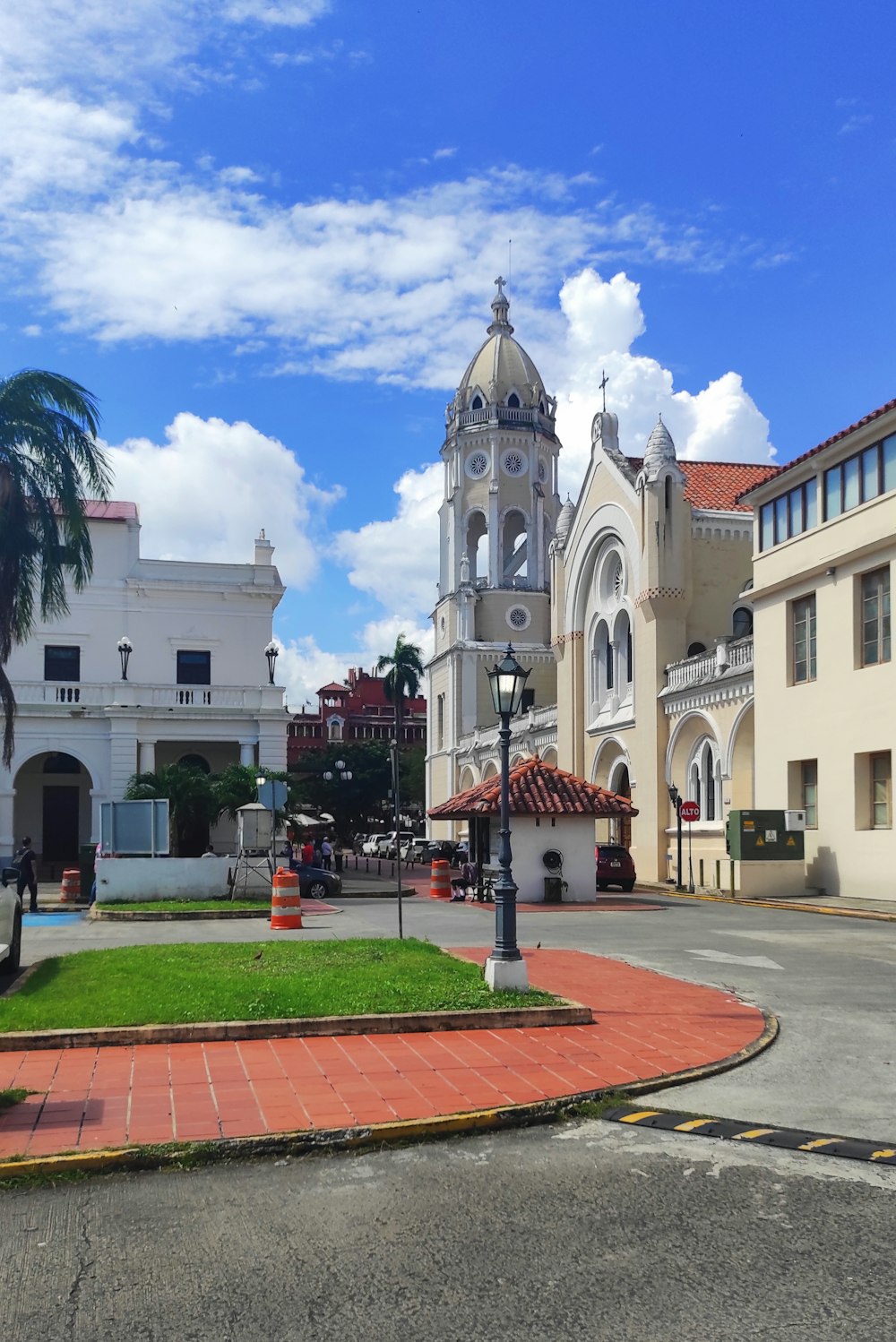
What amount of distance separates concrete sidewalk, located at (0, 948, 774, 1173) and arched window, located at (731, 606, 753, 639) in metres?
31.1

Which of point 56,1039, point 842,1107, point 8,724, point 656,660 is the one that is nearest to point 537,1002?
point 842,1107

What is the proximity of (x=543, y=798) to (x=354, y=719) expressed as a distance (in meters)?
71.7

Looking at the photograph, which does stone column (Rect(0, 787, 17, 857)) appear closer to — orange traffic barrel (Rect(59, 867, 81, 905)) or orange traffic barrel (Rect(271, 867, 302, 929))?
orange traffic barrel (Rect(59, 867, 81, 905))

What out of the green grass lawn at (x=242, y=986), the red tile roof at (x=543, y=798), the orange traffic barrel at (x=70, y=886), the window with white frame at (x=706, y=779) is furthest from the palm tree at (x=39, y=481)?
the window with white frame at (x=706, y=779)

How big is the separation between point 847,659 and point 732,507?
50.4 ft

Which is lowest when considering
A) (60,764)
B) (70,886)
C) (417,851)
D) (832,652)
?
(417,851)

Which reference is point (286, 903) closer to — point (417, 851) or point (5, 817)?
point (5, 817)

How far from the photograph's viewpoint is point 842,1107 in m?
7.78

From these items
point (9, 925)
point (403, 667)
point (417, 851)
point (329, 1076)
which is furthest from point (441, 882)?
point (403, 667)

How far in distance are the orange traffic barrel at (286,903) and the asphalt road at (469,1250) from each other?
13175 mm

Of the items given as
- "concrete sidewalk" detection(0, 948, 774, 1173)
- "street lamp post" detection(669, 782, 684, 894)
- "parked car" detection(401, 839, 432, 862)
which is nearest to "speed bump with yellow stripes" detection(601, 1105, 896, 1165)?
"concrete sidewalk" detection(0, 948, 774, 1173)

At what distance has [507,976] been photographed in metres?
11.1

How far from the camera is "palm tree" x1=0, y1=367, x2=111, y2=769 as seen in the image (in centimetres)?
2758

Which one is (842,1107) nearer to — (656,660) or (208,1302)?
(208,1302)
